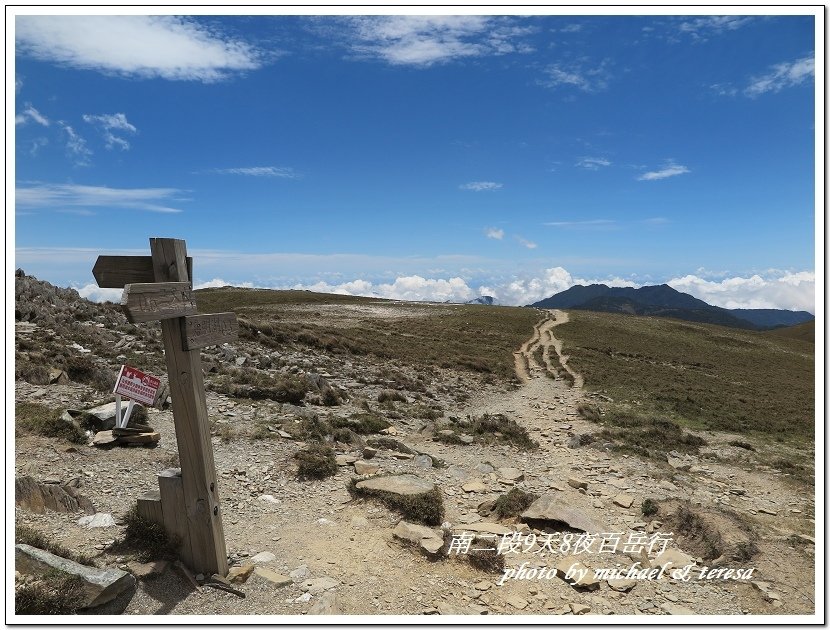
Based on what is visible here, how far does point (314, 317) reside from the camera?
55031mm

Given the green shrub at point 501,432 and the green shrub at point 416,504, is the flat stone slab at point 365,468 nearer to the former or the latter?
the green shrub at point 416,504

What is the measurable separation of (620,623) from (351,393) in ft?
47.2

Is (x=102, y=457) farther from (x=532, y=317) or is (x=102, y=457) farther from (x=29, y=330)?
(x=532, y=317)

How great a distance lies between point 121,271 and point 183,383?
1408 millimetres

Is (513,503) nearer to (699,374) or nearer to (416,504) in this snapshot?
(416,504)

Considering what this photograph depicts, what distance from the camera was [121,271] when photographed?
4902 millimetres

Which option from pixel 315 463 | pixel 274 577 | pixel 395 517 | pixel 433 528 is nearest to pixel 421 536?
pixel 433 528

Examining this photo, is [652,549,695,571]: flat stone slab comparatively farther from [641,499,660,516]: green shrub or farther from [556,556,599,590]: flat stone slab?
[641,499,660,516]: green shrub

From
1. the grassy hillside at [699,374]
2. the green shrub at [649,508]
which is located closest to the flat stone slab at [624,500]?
the green shrub at [649,508]

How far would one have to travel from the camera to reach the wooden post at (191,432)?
520 cm

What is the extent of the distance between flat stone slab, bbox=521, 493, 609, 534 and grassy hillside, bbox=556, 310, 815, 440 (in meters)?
14.8

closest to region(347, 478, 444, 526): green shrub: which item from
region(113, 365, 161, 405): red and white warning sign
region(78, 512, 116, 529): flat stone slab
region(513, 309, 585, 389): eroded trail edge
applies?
region(78, 512, 116, 529): flat stone slab

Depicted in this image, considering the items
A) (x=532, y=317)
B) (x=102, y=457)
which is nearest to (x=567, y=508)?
(x=102, y=457)

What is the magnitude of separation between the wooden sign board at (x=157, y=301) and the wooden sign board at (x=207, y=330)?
5.5 inches
